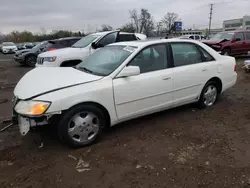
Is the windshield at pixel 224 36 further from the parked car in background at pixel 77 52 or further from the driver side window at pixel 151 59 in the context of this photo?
the driver side window at pixel 151 59

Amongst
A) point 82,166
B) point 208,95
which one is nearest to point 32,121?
point 82,166

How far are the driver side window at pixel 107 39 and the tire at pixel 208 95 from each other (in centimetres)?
432

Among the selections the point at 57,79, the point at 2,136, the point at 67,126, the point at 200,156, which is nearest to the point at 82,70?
the point at 57,79

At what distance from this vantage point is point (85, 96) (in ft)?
10.2

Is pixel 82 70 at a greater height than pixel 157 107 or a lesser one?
greater

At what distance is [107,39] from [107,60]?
4224mm

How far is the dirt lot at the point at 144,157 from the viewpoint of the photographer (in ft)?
8.53

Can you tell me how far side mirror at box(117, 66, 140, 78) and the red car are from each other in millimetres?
10096

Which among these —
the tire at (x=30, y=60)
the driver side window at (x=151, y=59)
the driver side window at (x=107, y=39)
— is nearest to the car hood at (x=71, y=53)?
the driver side window at (x=107, y=39)

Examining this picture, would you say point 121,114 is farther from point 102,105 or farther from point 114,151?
point 114,151

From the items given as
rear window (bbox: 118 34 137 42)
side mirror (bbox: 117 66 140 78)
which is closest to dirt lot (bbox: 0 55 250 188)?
side mirror (bbox: 117 66 140 78)

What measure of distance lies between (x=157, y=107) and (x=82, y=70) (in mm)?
1495

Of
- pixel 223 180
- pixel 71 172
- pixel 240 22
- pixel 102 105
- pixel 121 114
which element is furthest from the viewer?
pixel 240 22

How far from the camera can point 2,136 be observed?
3.73 meters
